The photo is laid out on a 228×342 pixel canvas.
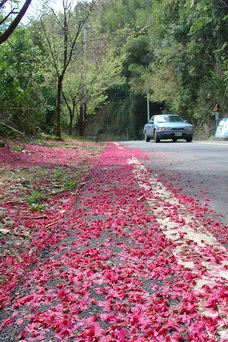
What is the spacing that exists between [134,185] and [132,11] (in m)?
45.9

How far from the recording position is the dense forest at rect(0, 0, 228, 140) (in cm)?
→ 1525

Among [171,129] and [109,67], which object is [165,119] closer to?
[171,129]

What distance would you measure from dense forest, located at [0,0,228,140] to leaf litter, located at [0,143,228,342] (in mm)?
5499

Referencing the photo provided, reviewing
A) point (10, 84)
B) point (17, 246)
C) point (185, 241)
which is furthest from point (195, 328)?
point (10, 84)

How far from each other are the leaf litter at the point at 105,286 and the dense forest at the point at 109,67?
5.50m

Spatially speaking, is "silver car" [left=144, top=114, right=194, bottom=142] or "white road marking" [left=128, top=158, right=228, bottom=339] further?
"silver car" [left=144, top=114, right=194, bottom=142]

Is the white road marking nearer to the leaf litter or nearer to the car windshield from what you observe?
the leaf litter

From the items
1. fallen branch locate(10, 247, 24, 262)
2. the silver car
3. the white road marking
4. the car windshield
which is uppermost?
the car windshield

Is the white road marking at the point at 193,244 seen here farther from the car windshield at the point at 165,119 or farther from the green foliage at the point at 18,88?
the car windshield at the point at 165,119

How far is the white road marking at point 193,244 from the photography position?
173 cm


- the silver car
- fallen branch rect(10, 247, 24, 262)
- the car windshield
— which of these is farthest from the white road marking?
the car windshield

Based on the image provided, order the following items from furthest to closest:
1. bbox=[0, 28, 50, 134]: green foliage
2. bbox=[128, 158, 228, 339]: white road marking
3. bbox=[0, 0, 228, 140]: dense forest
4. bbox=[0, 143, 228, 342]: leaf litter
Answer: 1. bbox=[0, 0, 228, 140]: dense forest
2. bbox=[0, 28, 50, 134]: green foliage
3. bbox=[128, 158, 228, 339]: white road marking
4. bbox=[0, 143, 228, 342]: leaf litter

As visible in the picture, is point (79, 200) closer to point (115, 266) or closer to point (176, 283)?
point (115, 266)

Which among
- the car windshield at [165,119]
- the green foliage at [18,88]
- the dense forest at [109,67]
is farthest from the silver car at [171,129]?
the green foliage at [18,88]
